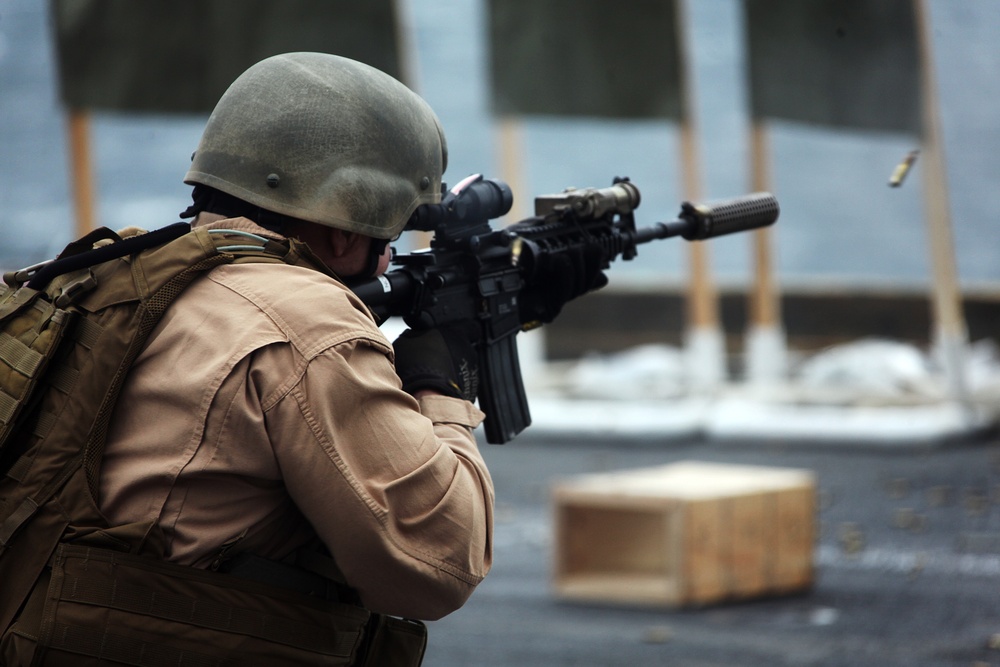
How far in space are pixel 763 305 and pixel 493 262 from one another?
7309mm

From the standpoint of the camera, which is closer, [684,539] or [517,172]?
[684,539]

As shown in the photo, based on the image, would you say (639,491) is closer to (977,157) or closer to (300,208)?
(300,208)

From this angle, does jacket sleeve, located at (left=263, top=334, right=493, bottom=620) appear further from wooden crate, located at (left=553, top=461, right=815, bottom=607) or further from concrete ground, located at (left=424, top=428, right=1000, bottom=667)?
wooden crate, located at (left=553, top=461, right=815, bottom=607)

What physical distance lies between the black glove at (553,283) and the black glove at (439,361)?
25cm

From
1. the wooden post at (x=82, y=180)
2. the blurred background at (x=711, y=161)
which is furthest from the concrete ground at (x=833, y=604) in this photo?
the blurred background at (x=711, y=161)

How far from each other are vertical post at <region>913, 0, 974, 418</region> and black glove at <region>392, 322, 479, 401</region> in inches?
238

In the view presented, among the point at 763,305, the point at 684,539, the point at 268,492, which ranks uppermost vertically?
the point at 268,492

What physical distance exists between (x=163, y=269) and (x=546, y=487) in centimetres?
597

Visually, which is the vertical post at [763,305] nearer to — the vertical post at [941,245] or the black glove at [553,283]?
the vertical post at [941,245]

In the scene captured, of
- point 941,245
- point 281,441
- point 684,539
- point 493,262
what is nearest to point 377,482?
point 281,441

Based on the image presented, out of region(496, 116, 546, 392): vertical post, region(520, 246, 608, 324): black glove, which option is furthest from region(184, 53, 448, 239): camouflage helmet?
region(496, 116, 546, 392): vertical post

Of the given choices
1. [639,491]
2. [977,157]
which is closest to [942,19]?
[977,157]

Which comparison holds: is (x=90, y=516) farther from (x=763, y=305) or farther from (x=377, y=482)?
(x=763, y=305)

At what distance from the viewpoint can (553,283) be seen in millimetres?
2525
